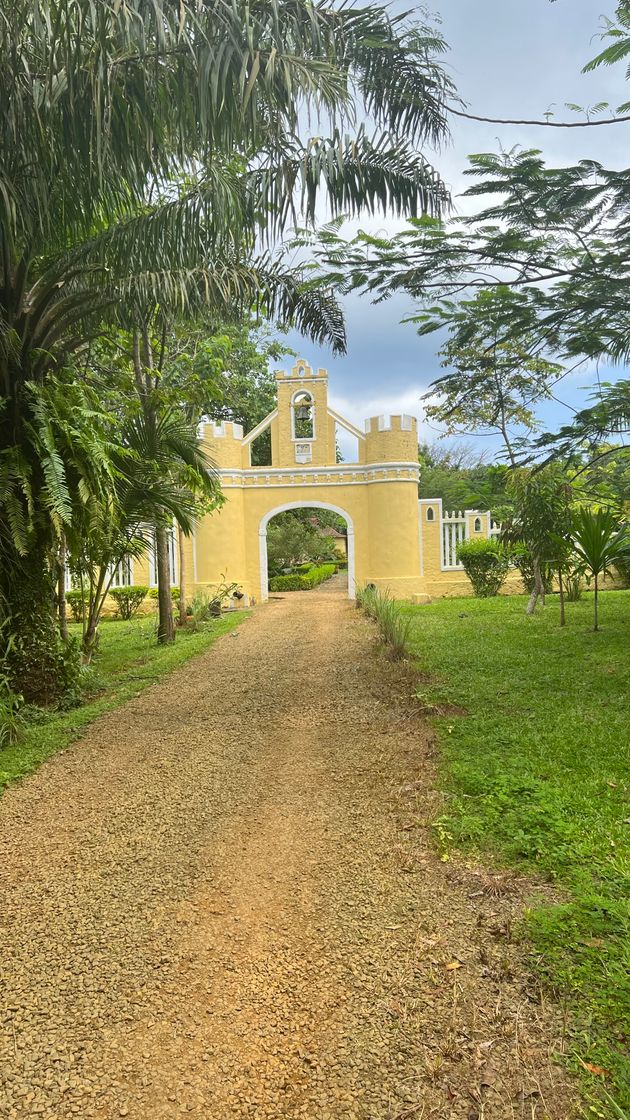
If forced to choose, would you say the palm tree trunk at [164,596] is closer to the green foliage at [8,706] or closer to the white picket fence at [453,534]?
the green foliage at [8,706]

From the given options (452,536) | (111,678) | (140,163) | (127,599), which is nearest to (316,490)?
(452,536)

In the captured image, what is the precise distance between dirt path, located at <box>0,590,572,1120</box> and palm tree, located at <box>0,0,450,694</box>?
2.38 meters

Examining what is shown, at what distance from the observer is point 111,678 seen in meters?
7.23

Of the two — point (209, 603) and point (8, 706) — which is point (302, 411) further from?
point (8, 706)

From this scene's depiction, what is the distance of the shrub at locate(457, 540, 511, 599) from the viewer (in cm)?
1459

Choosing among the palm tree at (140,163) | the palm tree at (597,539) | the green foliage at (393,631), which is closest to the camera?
the palm tree at (140,163)

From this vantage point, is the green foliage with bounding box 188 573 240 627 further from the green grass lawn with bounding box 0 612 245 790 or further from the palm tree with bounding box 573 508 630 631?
the palm tree with bounding box 573 508 630 631

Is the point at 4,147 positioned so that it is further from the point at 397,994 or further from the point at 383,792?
the point at 397,994

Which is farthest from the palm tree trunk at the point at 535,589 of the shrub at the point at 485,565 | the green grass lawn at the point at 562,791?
the shrub at the point at 485,565

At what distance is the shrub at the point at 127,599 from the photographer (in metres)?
14.0

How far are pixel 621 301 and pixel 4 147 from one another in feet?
15.5

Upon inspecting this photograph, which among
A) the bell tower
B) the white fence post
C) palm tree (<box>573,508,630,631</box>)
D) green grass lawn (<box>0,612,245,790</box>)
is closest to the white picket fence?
the white fence post

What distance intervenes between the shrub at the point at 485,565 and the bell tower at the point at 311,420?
13.9ft

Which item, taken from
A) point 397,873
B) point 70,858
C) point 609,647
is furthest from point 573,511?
point 70,858
